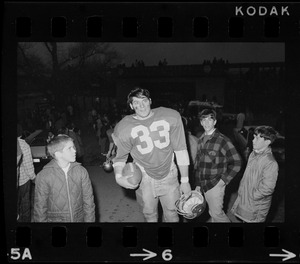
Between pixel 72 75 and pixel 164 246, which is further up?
pixel 72 75

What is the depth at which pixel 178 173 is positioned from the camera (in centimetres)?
602

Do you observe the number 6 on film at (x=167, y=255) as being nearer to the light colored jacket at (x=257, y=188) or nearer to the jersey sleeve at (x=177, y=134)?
the light colored jacket at (x=257, y=188)

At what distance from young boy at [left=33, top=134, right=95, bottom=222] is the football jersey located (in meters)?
0.56

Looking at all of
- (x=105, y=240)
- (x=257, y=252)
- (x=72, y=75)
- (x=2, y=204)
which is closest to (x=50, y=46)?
(x=72, y=75)

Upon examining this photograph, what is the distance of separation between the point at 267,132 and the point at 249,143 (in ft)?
0.85

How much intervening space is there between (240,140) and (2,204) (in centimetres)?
310

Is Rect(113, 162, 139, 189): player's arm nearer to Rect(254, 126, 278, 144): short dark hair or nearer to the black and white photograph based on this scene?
the black and white photograph

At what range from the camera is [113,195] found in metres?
6.03

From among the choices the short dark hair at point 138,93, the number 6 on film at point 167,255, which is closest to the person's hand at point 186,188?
the number 6 on film at point 167,255

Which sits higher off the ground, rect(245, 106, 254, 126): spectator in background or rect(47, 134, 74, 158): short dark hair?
rect(245, 106, 254, 126): spectator in background

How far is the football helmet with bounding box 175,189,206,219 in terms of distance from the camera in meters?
5.94

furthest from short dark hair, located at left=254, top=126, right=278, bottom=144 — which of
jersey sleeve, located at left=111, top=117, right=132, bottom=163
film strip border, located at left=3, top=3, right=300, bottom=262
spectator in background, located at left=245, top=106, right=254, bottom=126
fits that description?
jersey sleeve, located at left=111, top=117, right=132, bottom=163
